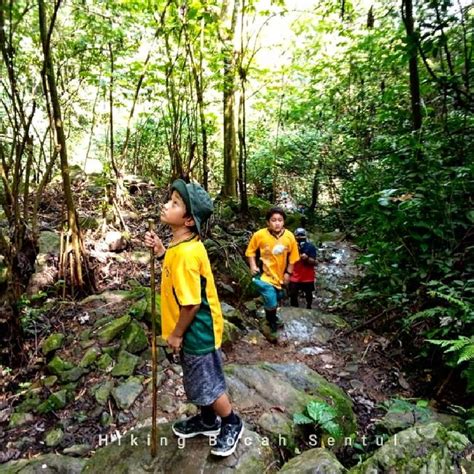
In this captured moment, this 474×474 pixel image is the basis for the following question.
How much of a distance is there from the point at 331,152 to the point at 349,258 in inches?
107

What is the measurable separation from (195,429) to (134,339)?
1.87 meters

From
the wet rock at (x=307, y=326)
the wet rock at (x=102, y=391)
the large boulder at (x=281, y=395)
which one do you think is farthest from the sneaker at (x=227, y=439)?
the wet rock at (x=307, y=326)

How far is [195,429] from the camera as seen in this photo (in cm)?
268

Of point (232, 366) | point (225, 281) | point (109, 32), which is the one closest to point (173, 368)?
point (232, 366)

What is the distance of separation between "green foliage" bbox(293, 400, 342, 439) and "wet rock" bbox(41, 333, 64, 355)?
2.78m

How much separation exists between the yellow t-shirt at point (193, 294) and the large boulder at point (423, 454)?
109cm

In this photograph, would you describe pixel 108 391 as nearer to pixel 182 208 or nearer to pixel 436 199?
pixel 182 208

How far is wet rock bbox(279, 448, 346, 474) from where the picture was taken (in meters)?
2.11

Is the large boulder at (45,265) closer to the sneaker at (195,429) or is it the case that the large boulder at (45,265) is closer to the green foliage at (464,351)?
the sneaker at (195,429)

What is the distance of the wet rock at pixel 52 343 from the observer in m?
4.33

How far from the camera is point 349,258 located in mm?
A: 9797

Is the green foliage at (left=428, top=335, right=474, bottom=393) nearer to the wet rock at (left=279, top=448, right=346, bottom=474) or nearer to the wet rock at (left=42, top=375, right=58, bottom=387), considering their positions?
the wet rock at (left=279, top=448, right=346, bottom=474)

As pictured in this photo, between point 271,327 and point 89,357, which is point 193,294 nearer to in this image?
point 89,357

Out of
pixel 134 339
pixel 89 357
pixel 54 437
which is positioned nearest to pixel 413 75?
pixel 134 339
